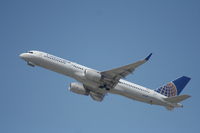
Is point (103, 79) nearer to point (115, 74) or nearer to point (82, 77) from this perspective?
point (115, 74)

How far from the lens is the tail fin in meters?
52.4

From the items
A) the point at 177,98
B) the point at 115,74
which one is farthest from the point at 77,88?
the point at 177,98

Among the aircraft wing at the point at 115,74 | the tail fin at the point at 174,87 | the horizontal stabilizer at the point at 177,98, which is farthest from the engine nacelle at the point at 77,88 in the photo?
the horizontal stabilizer at the point at 177,98

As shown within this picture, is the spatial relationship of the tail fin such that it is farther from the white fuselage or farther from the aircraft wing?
the aircraft wing

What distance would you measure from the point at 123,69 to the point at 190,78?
45.5ft

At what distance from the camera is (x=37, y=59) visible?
160ft

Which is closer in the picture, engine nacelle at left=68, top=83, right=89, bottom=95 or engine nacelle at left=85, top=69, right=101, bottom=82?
engine nacelle at left=85, top=69, right=101, bottom=82

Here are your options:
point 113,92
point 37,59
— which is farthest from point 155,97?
point 37,59

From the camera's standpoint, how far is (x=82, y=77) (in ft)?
158

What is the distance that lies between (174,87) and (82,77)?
1496 centimetres

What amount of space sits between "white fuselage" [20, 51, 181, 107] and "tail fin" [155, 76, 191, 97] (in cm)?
281

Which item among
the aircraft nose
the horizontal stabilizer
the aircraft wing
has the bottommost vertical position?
the horizontal stabilizer

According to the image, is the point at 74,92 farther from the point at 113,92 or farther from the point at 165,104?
the point at 165,104

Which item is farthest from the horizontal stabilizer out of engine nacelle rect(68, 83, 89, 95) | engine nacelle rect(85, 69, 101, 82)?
engine nacelle rect(68, 83, 89, 95)
